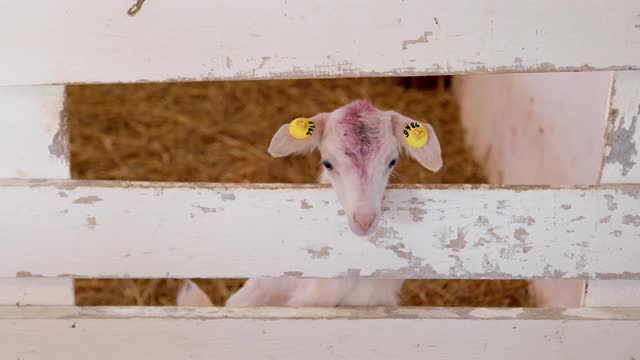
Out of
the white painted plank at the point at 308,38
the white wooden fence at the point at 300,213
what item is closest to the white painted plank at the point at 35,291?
the white wooden fence at the point at 300,213

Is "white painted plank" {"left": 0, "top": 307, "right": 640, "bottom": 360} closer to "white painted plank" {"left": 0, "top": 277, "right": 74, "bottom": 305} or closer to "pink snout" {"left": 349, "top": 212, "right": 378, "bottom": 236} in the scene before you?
"white painted plank" {"left": 0, "top": 277, "right": 74, "bottom": 305}

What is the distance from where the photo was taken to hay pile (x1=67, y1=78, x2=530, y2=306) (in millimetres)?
2818

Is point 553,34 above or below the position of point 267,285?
above

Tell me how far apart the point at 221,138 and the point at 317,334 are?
2.08m

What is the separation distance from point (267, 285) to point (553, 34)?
112cm

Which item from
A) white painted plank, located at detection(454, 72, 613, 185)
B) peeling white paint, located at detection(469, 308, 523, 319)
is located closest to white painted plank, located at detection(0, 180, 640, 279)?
peeling white paint, located at detection(469, 308, 523, 319)

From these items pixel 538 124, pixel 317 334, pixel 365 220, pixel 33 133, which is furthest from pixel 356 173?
pixel 538 124

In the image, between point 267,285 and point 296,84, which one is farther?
point 296,84

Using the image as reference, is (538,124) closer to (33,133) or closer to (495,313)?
(495,313)

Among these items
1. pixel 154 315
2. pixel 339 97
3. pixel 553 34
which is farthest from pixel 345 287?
pixel 339 97

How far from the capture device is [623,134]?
1596 mm

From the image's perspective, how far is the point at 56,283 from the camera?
176 cm

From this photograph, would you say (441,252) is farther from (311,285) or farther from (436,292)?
(436,292)

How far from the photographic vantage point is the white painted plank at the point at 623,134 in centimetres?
156
